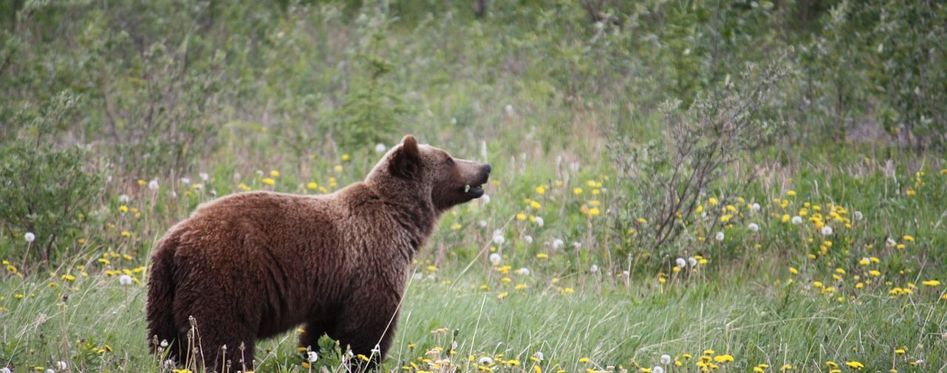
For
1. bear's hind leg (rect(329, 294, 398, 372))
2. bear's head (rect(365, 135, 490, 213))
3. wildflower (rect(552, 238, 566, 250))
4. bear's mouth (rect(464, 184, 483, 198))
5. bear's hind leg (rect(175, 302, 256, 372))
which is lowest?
wildflower (rect(552, 238, 566, 250))

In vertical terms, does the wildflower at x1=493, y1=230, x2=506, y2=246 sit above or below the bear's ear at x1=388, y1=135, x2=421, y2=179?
below

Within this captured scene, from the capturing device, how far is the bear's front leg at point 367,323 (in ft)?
20.3

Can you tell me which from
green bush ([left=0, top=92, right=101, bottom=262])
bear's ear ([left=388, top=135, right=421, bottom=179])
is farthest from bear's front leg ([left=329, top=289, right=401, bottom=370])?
green bush ([left=0, top=92, right=101, bottom=262])

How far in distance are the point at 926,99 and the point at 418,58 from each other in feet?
25.4

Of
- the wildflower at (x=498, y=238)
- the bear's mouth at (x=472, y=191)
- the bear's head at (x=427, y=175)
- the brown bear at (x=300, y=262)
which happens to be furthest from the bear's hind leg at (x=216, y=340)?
the wildflower at (x=498, y=238)

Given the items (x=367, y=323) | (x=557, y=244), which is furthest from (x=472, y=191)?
(x=557, y=244)

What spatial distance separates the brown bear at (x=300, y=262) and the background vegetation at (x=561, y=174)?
0.29 metres

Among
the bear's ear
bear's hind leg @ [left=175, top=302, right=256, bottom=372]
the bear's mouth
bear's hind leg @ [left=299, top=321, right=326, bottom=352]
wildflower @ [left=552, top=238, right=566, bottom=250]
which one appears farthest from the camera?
wildflower @ [left=552, top=238, right=566, bottom=250]

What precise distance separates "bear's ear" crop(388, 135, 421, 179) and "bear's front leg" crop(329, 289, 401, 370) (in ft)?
3.03

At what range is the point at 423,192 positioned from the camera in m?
6.95

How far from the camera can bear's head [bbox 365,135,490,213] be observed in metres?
6.81

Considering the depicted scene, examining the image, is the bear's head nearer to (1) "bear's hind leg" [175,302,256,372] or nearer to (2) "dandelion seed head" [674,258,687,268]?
(1) "bear's hind leg" [175,302,256,372]

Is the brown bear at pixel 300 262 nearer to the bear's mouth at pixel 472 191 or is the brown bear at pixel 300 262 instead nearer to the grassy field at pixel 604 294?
the bear's mouth at pixel 472 191

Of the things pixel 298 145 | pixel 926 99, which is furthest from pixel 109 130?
pixel 926 99
